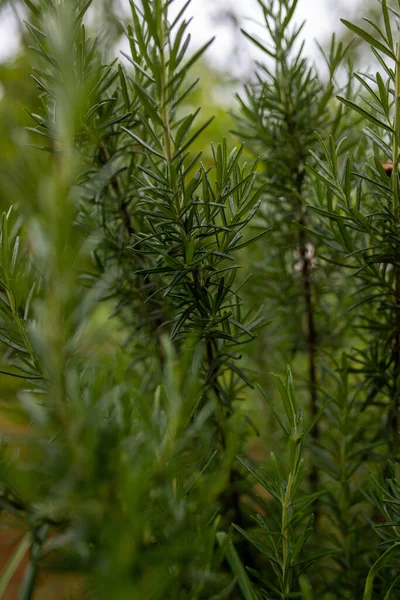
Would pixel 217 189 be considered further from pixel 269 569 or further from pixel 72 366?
pixel 269 569

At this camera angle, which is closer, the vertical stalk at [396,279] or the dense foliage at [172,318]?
the dense foliage at [172,318]

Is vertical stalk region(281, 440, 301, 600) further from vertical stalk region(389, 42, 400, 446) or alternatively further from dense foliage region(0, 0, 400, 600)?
vertical stalk region(389, 42, 400, 446)

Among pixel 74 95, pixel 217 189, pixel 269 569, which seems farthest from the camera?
pixel 269 569

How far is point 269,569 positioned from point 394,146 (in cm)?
33

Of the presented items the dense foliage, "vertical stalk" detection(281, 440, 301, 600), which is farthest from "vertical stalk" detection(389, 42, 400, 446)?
"vertical stalk" detection(281, 440, 301, 600)

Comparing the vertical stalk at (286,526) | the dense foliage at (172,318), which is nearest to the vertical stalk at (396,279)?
the dense foliage at (172,318)

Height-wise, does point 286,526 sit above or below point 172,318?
below

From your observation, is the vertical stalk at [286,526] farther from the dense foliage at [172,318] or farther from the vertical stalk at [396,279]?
the vertical stalk at [396,279]

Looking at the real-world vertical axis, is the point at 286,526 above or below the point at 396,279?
below

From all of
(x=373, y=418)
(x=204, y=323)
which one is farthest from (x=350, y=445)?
(x=204, y=323)

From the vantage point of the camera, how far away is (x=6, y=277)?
244mm

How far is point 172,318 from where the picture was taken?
0.30m

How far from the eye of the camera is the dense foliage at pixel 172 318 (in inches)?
6.2

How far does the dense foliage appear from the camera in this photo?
0.16 m
